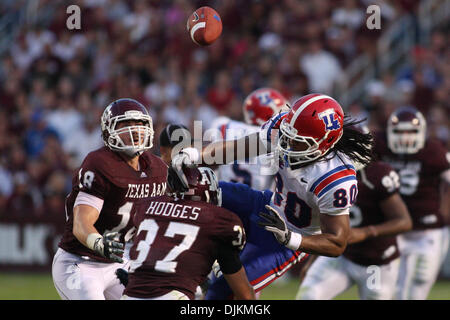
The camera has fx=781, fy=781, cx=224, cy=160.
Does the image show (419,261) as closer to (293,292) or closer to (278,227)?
(293,292)

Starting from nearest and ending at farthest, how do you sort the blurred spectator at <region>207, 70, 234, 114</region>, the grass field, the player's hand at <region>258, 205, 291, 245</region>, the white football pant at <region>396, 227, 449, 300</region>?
the player's hand at <region>258, 205, 291, 245</region>
the white football pant at <region>396, 227, 449, 300</region>
the grass field
the blurred spectator at <region>207, 70, 234, 114</region>

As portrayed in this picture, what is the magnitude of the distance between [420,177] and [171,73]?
18.8 ft

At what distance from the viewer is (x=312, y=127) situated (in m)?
4.66

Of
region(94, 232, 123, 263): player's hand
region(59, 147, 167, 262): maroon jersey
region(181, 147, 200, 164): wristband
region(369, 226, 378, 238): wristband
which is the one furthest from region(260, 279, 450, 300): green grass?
region(94, 232, 123, 263): player's hand

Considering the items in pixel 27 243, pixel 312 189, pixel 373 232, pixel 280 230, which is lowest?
pixel 27 243

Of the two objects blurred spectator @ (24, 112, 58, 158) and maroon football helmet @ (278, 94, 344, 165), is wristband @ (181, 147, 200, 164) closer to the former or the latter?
maroon football helmet @ (278, 94, 344, 165)

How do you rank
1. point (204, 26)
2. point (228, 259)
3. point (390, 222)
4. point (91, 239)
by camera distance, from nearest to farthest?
point (228, 259) → point (91, 239) → point (204, 26) → point (390, 222)

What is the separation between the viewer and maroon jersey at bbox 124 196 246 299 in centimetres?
402

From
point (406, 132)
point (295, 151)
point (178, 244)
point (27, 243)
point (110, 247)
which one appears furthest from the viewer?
point (27, 243)

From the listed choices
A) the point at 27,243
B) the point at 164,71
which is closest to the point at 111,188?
the point at 27,243

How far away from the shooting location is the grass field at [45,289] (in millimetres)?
8602

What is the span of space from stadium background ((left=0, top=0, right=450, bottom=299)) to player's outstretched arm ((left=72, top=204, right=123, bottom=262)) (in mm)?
5209

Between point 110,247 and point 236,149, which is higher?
point 236,149

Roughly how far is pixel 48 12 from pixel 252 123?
7725 mm
